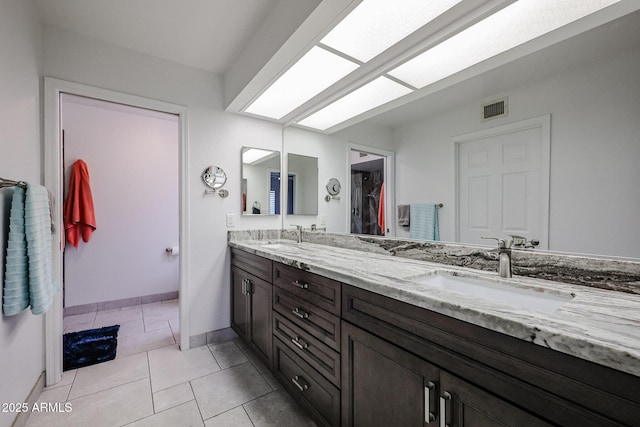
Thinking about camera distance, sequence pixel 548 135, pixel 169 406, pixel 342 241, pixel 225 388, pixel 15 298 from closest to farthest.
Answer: pixel 548 135, pixel 15 298, pixel 169 406, pixel 225 388, pixel 342 241

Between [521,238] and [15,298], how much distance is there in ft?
7.64

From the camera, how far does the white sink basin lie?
95cm

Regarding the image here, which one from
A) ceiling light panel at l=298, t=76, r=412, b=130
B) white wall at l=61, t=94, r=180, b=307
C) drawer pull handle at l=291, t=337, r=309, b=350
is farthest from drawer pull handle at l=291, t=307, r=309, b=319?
white wall at l=61, t=94, r=180, b=307

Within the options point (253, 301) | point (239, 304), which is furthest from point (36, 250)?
point (239, 304)

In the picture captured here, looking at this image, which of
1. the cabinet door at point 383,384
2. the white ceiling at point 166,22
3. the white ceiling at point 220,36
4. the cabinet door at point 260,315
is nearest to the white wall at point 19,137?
the white ceiling at point 166,22

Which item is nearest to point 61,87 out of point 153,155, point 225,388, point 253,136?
point 253,136

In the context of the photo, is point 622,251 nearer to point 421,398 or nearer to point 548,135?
point 548,135

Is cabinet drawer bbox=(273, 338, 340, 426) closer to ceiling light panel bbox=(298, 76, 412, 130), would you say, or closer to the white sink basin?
the white sink basin

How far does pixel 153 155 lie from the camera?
11.2 feet

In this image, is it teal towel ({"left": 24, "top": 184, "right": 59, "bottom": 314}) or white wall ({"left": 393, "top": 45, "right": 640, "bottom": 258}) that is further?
teal towel ({"left": 24, "top": 184, "right": 59, "bottom": 314})

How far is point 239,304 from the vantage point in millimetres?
2301

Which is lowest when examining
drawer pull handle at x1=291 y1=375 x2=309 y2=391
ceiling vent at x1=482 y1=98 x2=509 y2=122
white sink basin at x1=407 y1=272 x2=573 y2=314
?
drawer pull handle at x1=291 y1=375 x2=309 y2=391

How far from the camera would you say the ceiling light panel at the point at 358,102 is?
1.74 m

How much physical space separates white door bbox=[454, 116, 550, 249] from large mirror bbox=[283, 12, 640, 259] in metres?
0.02
